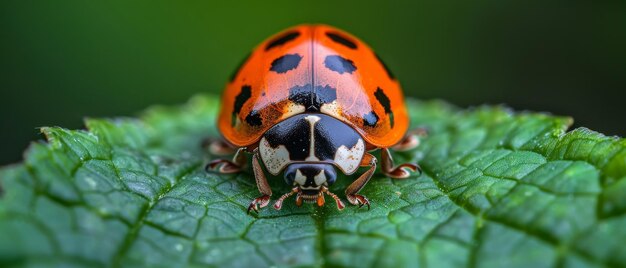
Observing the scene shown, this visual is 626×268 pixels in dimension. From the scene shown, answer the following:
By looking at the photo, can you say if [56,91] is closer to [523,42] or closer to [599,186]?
[523,42]

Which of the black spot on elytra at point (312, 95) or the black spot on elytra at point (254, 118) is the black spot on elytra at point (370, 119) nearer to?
the black spot on elytra at point (312, 95)

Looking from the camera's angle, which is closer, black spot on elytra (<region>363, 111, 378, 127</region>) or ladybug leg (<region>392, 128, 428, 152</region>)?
black spot on elytra (<region>363, 111, 378, 127</region>)

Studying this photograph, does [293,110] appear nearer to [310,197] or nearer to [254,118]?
[254,118]

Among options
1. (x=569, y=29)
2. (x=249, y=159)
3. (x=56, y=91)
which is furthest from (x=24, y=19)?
(x=569, y=29)

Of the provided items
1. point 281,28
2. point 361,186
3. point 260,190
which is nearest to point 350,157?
point 361,186

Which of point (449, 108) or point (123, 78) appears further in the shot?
point (123, 78)

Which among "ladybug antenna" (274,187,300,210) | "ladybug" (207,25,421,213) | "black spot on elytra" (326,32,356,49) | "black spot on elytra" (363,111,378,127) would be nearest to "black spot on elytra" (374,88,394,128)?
"ladybug" (207,25,421,213)

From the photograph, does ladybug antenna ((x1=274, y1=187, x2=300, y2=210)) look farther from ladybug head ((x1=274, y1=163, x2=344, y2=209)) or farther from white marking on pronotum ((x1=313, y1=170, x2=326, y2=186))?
white marking on pronotum ((x1=313, y1=170, x2=326, y2=186))
